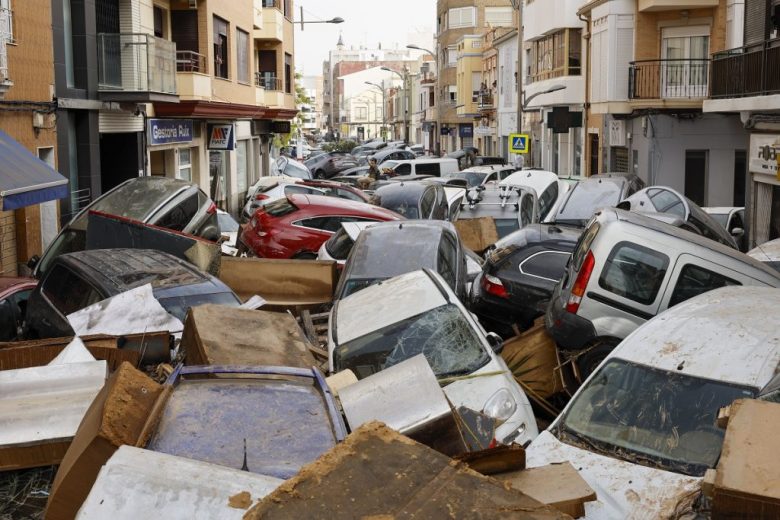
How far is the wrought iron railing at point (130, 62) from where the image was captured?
2033 centimetres

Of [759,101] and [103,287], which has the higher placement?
[759,101]

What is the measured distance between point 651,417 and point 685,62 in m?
23.6

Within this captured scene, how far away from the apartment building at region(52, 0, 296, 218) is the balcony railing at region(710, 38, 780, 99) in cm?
1162

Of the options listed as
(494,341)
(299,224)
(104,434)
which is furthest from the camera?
(299,224)

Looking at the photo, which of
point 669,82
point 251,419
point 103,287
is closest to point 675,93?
point 669,82

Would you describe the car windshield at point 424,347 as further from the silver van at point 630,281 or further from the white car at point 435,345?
the silver van at point 630,281

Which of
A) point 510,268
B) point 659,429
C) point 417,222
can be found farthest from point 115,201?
point 659,429

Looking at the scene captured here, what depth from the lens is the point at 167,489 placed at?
13.1 feet

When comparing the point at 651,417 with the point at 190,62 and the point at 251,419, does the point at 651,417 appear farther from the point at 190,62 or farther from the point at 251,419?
the point at 190,62

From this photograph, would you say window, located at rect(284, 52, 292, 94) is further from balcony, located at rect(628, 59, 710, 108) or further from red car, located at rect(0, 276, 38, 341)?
red car, located at rect(0, 276, 38, 341)

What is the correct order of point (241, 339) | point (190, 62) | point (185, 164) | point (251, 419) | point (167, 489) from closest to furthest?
1. point (167, 489)
2. point (251, 419)
3. point (241, 339)
4. point (190, 62)
5. point (185, 164)

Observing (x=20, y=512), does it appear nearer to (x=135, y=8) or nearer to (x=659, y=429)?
(x=659, y=429)

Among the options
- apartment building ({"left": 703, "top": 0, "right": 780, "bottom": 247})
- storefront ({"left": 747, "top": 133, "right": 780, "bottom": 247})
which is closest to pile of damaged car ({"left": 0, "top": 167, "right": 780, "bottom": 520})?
apartment building ({"left": 703, "top": 0, "right": 780, "bottom": 247})

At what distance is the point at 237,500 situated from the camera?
4004 mm
